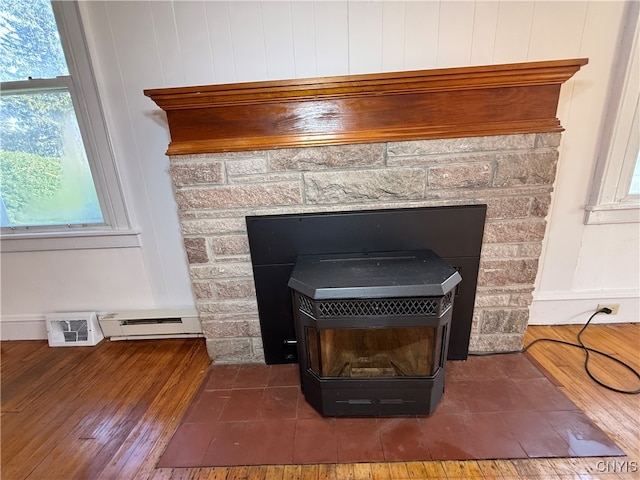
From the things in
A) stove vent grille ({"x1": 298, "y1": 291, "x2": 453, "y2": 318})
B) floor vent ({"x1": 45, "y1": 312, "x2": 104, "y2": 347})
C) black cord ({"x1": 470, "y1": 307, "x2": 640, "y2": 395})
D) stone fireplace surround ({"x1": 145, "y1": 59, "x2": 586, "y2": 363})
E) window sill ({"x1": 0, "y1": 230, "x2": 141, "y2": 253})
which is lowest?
black cord ({"x1": 470, "y1": 307, "x2": 640, "y2": 395})

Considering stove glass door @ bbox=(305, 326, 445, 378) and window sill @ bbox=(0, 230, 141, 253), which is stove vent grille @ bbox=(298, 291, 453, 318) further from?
window sill @ bbox=(0, 230, 141, 253)

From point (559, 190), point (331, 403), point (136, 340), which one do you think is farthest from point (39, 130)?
point (559, 190)

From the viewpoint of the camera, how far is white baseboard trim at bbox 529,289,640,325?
1.75 metres

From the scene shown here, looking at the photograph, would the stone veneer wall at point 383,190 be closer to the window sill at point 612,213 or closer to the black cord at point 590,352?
the black cord at point 590,352

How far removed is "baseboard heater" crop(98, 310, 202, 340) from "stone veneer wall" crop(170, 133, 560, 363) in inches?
18.0

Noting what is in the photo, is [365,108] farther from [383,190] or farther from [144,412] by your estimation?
[144,412]

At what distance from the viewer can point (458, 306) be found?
1476mm

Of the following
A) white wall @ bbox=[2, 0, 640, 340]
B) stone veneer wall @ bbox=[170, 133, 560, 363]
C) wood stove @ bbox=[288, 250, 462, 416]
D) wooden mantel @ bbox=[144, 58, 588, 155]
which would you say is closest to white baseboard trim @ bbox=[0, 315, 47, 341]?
white wall @ bbox=[2, 0, 640, 340]

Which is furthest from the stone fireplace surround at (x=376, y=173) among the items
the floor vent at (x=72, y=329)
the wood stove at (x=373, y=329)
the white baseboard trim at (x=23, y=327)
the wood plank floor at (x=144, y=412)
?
the white baseboard trim at (x=23, y=327)

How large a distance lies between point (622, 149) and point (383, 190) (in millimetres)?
1290

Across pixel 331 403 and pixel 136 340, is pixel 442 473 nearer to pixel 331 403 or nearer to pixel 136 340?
pixel 331 403

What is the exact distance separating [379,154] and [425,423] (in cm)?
116

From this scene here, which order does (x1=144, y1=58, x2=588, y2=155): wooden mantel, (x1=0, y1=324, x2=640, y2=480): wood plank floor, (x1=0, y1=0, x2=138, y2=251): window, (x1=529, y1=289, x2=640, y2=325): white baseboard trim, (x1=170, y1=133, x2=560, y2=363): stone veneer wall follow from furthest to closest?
(x1=529, y1=289, x2=640, y2=325): white baseboard trim → (x1=0, y1=0, x2=138, y2=251): window → (x1=170, y1=133, x2=560, y2=363): stone veneer wall → (x1=144, y1=58, x2=588, y2=155): wooden mantel → (x1=0, y1=324, x2=640, y2=480): wood plank floor

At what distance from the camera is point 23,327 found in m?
1.99
